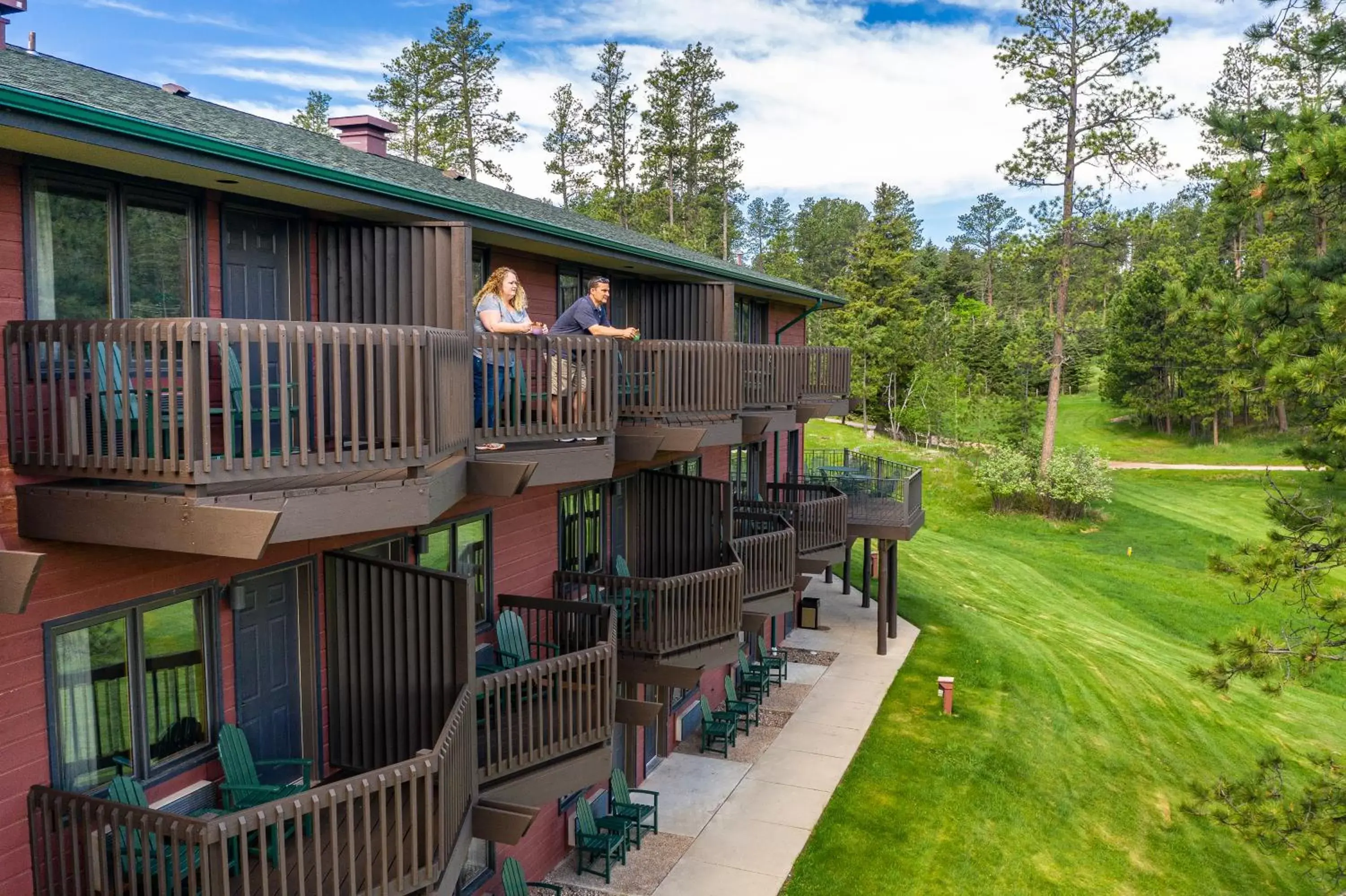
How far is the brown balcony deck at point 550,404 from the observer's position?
804cm

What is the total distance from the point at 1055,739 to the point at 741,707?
20.6ft

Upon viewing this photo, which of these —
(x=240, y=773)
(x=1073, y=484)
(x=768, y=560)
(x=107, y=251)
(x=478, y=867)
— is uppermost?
(x=107, y=251)

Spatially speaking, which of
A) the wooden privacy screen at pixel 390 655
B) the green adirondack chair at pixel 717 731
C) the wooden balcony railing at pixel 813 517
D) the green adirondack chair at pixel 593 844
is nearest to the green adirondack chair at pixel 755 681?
the green adirondack chair at pixel 717 731

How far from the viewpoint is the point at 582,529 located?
13.6 metres

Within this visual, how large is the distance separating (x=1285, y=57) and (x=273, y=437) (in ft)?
43.7

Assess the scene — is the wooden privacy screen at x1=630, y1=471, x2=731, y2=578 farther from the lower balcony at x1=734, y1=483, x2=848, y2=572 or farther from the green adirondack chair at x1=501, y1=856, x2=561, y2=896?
the green adirondack chair at x1=501, y1=856, x2=561, y2=896

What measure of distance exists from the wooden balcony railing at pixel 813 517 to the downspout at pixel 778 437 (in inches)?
124

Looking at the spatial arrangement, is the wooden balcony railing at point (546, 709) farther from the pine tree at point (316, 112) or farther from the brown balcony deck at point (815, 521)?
the pine tree at point (316, 112)

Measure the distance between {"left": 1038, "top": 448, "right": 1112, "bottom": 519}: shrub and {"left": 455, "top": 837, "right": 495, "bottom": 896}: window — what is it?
35.7 metres

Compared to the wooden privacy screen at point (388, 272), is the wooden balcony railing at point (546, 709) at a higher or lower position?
lower

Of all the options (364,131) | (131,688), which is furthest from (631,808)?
(364,131)

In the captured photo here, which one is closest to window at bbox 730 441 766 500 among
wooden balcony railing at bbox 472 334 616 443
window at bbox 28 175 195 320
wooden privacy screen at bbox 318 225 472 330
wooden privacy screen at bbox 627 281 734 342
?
wooden privacy screen at bbox 627 281 734 342

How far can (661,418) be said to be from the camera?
36.6 feet

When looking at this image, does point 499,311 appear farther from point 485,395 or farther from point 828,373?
point 828,373
